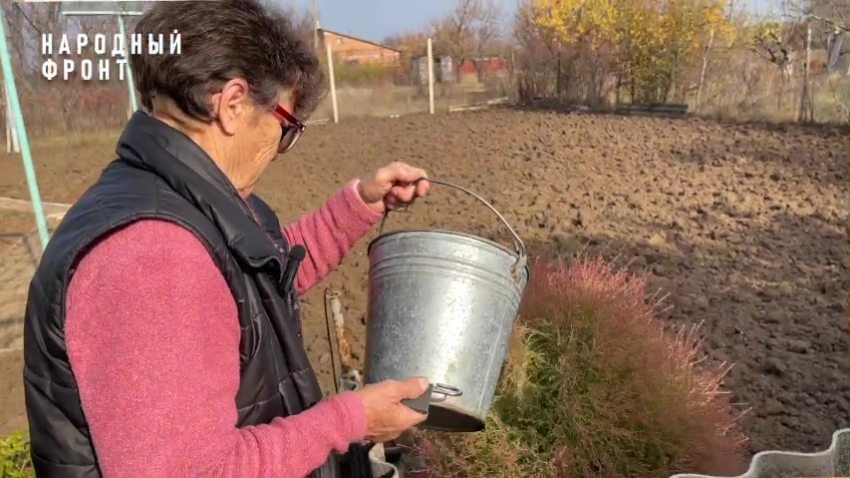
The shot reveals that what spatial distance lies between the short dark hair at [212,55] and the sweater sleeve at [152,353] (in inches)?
11.8

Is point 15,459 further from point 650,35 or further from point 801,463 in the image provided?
point 650,35

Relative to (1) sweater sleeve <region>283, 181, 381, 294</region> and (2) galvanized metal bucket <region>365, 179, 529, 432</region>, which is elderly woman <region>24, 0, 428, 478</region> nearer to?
(2) galvanized metal bucket <region>365, 179, 529, 432</region>

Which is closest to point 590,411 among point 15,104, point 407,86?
point 15,104

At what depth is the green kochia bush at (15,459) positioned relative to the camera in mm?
2582

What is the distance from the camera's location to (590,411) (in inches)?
103

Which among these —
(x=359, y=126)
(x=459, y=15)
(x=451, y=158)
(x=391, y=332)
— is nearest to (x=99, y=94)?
(x=359, y=126)

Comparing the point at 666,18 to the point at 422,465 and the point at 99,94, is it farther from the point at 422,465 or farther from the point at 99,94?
the point at 422,465

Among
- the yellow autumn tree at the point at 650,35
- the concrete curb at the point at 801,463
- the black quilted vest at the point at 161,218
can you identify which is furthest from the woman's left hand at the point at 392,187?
the yellow autumn tree at the point at 650,35

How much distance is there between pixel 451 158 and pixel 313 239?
32.8ft

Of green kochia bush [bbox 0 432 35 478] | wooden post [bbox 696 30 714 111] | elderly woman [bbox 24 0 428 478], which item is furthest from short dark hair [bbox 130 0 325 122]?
wooden post [bbox 696 30 714 111]

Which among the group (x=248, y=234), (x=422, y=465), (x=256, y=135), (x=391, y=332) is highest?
(x=256, y=135)

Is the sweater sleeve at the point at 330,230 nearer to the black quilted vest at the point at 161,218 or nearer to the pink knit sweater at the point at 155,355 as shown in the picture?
the black quilted vest at the point at 161,218

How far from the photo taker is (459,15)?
4534cm

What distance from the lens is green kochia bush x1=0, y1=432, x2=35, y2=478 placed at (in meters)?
2.58
